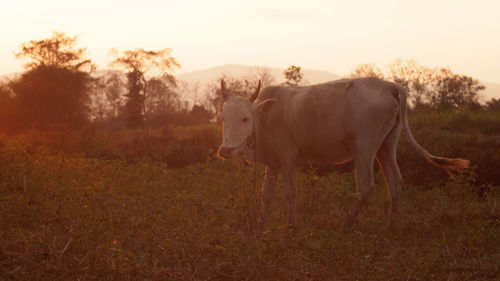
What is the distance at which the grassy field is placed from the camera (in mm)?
5152

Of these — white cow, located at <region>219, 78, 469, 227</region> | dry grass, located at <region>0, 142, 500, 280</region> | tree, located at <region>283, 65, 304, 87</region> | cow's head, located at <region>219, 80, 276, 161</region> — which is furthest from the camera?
tree, located at <region>283, 65, 304, 87</region>

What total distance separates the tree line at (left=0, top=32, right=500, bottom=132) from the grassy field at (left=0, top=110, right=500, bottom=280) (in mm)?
9724

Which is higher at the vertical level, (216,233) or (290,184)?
(290,184)

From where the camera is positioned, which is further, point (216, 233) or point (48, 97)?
point (48, 97)

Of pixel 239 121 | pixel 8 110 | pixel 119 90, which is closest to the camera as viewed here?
pixel 239 121

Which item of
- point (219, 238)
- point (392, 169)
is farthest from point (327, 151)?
point (219, 238)

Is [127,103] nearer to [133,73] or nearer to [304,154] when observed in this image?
[133,73]

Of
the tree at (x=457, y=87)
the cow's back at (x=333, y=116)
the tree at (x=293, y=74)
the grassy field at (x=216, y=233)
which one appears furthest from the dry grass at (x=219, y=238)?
the tree at (x=457, y=87)

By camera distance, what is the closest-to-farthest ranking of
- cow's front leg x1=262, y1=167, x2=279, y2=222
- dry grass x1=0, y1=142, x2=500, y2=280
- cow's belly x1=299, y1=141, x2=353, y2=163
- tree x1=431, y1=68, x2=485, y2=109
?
dry grass x1=0, y1=142, x2=500, y2=280
cow's belly x1=299, y1=141, x2=353, y2=163
cow's front leg x1=262, y1=167, x2=279, y2=222
tree x1=431, y1=68, x2=485, y2=109

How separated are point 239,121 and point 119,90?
66.6m

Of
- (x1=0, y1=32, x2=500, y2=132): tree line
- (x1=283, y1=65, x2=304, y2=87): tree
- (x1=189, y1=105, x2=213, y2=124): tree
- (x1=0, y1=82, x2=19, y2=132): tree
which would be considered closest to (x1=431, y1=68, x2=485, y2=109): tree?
(x1=0, y1=32, x2=500, y2=132): tree line

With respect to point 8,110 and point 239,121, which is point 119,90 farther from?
point 239,121

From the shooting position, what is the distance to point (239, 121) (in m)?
7.21

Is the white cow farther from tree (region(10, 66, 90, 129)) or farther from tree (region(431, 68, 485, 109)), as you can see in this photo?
tree (region(431, 68, 485, 109))
